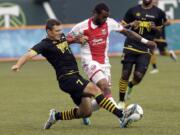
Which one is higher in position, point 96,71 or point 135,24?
point 135,24

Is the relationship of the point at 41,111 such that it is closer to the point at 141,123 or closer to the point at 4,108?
the point at 4,108

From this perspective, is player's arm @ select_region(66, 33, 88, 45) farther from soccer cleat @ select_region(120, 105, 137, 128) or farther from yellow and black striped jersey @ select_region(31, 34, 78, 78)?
soccer cleat @ select_region(120, 105, 137, 128)

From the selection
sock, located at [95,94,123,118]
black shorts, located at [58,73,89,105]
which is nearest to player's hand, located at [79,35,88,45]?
black shorts, located at [58,73,89,105]

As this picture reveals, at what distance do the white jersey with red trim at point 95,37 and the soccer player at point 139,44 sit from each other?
8.08 ft

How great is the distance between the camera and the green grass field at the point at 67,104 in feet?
40.1

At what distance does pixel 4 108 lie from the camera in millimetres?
15797

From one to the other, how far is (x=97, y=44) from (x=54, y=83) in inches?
349

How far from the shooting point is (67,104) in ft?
54.4

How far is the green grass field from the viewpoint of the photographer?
40.1 ft

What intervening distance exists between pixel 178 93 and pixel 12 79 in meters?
7.03

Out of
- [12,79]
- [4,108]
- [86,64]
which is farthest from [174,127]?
[12,79]

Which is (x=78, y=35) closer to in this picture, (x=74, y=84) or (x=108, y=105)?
(x=74, y=84)

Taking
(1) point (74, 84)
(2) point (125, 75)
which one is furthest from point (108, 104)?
(2) point (125, 75)

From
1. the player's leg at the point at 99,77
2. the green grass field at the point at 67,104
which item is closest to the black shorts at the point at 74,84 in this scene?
the green grass field at the point at 67,104
